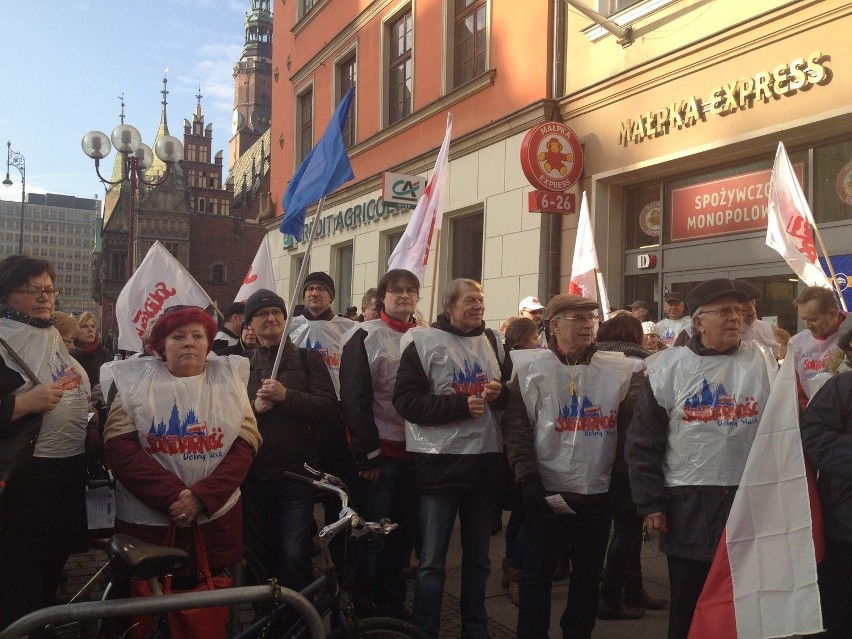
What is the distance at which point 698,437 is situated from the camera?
324 centimetres

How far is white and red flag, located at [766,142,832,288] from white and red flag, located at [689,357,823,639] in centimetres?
292

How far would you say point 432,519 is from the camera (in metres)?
3.81

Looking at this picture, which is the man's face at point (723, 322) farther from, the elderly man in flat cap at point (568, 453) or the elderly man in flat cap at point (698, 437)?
the elderly man in flat cap at point (568, 453)

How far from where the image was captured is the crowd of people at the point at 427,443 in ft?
10.4

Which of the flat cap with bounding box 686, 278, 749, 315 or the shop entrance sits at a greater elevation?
the shop entrance

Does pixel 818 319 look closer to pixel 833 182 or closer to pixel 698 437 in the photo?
pixel 833 182

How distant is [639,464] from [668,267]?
640cm

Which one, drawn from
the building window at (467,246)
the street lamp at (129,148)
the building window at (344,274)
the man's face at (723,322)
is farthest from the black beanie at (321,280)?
the street lamp at (129,148)

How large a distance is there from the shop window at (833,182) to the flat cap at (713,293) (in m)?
4.84

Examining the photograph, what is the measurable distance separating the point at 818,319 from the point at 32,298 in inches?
205

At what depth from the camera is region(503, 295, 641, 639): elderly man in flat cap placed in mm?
3645

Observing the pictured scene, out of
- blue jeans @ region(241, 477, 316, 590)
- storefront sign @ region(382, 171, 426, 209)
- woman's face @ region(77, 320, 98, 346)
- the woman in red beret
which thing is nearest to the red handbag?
the woman in red beret

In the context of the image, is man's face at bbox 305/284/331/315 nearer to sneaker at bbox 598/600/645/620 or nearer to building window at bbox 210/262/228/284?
sneaker at bbox 598/600/645/620

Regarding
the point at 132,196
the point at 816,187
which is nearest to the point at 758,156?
the point at 816,187
